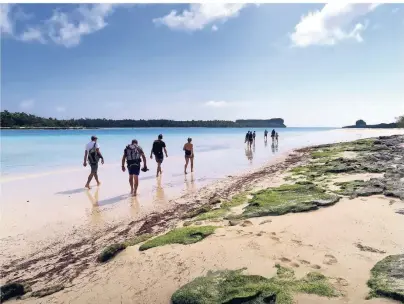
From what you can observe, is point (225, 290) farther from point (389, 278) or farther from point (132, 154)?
point (132, 154)

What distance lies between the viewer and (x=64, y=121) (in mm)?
164250

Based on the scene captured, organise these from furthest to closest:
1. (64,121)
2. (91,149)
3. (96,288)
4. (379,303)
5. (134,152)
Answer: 1. (64,121)
2. (91,149)
3. (134,152)
4. (96,288)
5. (379,303)

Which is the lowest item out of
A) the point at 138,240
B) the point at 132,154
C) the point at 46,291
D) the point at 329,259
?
the point at 46,291

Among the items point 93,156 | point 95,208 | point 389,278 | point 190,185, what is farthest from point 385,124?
point 389,278

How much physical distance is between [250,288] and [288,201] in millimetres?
4490

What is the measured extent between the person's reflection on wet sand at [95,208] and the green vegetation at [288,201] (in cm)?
397

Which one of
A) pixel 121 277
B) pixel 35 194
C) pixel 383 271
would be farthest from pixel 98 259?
pixel 35 194

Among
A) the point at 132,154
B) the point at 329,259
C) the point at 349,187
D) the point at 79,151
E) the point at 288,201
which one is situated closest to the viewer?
the point at 329,259

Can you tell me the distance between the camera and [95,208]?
9.86m

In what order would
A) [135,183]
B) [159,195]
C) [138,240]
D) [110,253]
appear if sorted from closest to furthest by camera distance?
[110,253]
[138,240]
[159,195]
[135,183]

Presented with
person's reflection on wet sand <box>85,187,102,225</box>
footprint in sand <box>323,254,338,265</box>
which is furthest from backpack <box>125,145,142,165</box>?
footprint in sand <box>323,254,338,265</box>

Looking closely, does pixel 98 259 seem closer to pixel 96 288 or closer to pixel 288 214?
pixel 96 288

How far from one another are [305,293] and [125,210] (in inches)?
259

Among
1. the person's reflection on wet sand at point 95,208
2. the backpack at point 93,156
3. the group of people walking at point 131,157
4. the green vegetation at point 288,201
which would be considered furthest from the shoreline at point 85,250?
the backpack at point 93,156
